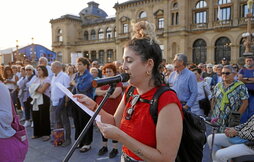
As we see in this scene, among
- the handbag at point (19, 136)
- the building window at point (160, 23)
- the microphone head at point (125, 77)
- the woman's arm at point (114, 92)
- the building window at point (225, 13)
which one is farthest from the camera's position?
the building window at point (160, 23)

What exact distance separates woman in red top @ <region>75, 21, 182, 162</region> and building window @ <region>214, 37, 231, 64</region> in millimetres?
26978

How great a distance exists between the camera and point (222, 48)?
2644 cm

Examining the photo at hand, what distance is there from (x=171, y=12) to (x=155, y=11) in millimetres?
2845

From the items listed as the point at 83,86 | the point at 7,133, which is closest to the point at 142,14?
the point at 83,86

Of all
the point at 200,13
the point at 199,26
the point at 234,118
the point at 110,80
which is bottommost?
the point at 234,118

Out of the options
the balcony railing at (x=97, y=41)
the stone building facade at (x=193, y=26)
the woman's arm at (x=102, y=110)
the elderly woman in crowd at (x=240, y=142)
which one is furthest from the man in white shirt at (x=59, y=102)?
the balcony railing at (x=97, y=41)

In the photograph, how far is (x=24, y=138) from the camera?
245 cm

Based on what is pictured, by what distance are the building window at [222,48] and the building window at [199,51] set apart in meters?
1.49

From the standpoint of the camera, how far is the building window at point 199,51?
91.6ft

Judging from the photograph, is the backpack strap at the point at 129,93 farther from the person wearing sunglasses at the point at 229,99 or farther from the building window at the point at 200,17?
the building window at the point at 200,17

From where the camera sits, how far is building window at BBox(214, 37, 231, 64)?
85.4 feet

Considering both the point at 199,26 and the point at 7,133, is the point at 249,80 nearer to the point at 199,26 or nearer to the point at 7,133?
the point at 7,133

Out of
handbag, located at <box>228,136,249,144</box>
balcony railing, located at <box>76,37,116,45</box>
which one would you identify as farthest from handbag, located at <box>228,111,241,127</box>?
balcony railing, located at <box>76,37,116,45</box>

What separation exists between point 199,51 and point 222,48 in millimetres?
2930
